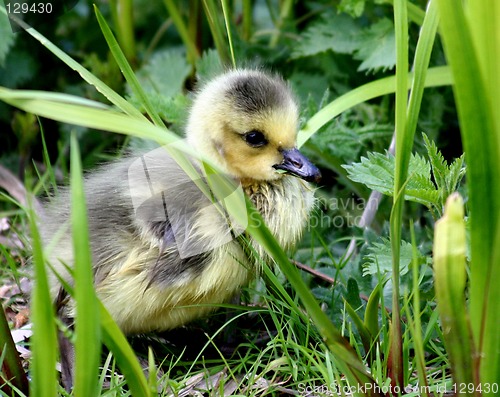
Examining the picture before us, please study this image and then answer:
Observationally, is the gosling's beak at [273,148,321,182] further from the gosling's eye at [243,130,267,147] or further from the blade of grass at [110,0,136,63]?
the blade of grass at [110,0,136,63]

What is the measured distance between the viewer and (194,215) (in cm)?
169

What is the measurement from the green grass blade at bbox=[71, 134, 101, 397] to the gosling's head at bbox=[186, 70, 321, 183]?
737 millimetres

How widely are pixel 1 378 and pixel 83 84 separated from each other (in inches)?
66.6

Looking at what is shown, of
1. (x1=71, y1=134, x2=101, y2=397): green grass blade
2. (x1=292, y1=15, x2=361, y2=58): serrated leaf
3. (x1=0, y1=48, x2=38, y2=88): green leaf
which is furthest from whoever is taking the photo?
(x1=0, y1=48, x2=38, y2=88): green leaf

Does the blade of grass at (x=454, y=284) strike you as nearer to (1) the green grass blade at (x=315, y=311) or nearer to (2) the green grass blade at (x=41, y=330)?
(1) the green grass blade at (x=315, y=311)

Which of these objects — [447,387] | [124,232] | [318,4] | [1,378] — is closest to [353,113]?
[318,4]

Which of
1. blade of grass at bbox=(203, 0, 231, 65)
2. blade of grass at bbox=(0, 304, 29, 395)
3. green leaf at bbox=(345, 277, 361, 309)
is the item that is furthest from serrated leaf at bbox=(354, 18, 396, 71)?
blade of grass at bbox=(0, 304, 29, 395)

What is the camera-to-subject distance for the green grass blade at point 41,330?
1073 mm

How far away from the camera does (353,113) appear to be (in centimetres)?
262

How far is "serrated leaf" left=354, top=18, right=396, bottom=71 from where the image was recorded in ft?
7.66

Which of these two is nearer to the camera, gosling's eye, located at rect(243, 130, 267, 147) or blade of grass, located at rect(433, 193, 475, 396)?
blade of grass, located at rect(433, 193, 475, 396)

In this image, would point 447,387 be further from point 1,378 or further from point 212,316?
point 1,378

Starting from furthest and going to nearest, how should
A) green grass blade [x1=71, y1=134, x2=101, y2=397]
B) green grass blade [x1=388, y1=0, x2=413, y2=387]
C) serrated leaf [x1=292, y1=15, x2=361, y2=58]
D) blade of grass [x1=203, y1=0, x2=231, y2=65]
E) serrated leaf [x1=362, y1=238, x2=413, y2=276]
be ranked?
serrated leaf [x1=292, y1=15, x2=361, y2=58]
blade of grass [x1=203, y1=0, x2=231, y2=65]
serrated leaf [x1=362, y1=238, x2=413, y2=276]
green grass blade [x1=388, y1=0, x2=413, y2=387]
green grass blade [x1=71, y1=134, x2=101, y2=397]

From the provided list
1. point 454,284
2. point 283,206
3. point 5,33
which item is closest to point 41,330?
point 454,284
